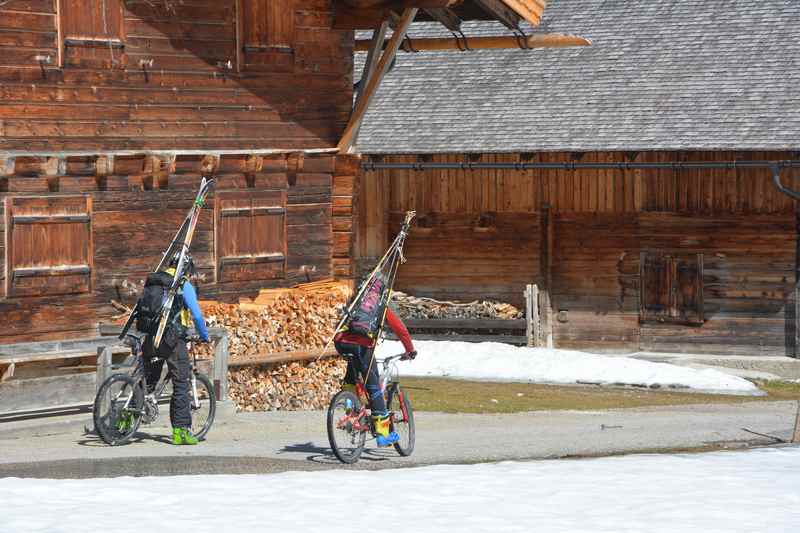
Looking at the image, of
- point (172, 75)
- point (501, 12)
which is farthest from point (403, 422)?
point (501, 12)

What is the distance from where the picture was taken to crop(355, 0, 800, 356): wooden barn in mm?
27562

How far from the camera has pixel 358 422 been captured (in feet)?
48.3

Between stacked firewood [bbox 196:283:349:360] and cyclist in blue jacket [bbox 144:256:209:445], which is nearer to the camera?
cyclist in blue jacket [bbox 144:256:209:445]

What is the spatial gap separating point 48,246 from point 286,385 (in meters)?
3.88

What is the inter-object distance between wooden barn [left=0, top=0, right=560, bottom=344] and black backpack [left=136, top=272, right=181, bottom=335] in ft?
8.05

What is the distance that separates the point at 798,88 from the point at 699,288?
386cm

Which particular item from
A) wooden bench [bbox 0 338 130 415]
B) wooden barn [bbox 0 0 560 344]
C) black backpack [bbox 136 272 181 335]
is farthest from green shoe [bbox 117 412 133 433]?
wooden barn [bbox 0 0 560 344]

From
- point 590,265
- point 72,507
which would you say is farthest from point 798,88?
point 72,507

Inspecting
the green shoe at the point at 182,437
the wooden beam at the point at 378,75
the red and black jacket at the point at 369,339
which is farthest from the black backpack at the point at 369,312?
the wooden beam at the point at 378,75

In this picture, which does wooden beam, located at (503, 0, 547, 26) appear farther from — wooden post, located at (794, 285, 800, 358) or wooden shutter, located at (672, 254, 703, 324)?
wooden post, located at (794, 285, 800, 358)

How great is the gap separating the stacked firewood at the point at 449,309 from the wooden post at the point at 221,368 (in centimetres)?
1167

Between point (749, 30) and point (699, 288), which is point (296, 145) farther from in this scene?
point (749, 30)

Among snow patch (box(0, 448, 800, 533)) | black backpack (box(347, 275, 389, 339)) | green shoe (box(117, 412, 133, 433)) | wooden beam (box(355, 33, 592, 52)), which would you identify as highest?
wooden beam (box(355, 33, 592, 52))

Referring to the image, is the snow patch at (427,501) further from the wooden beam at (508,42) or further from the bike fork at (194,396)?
the wooden beam at (508,42)
